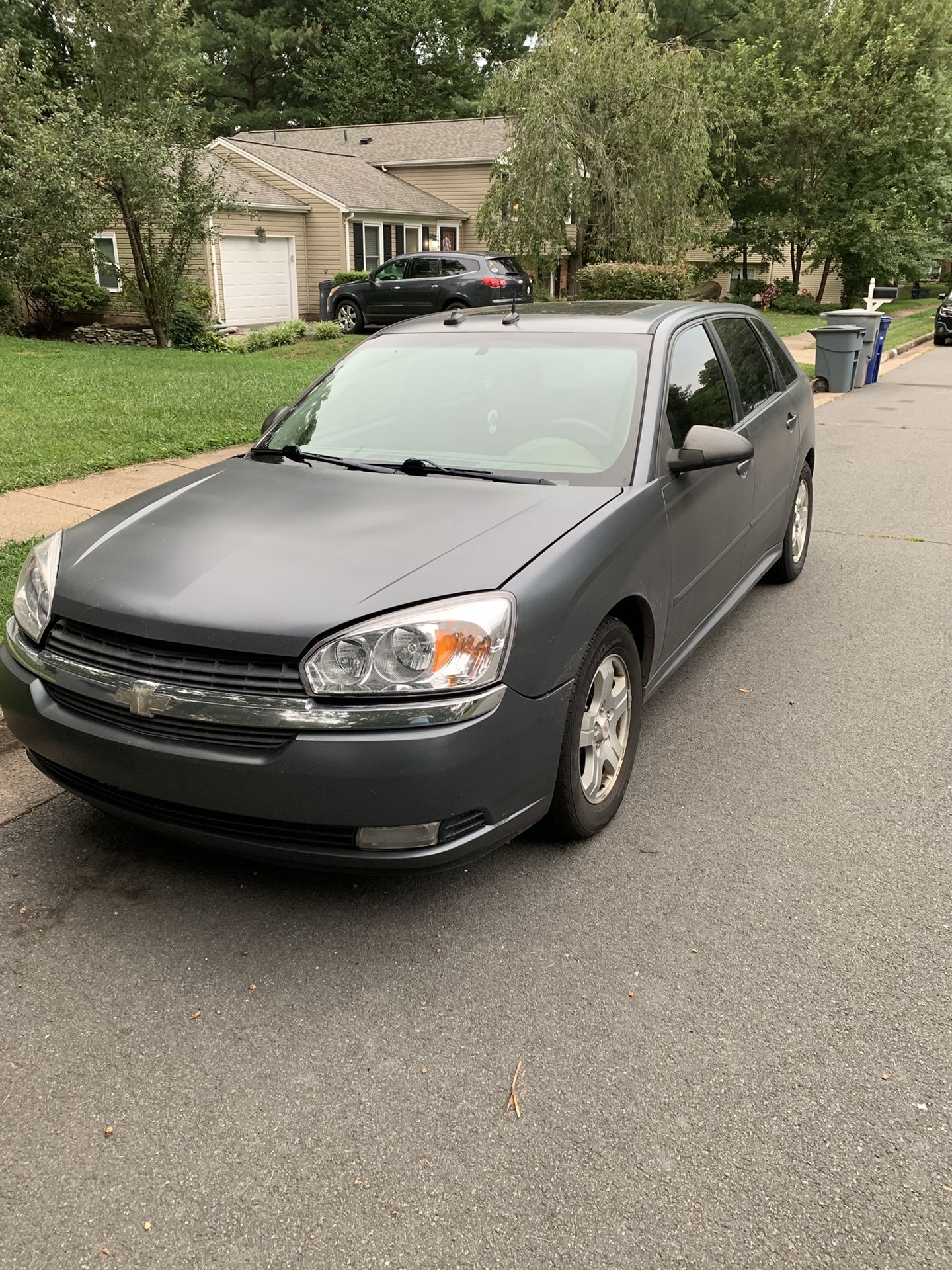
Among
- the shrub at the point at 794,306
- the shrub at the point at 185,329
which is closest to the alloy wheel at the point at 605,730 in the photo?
the shrub at the point at 185,329

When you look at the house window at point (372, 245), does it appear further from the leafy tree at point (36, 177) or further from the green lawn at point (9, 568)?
the green lawn at point (9, 568)

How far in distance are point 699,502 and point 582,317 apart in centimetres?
100

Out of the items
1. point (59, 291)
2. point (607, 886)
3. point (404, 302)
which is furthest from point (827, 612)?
point (59, 291)

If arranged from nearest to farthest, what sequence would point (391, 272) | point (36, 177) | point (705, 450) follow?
point (705, 450)
point (36, 177)
point (391, 272)

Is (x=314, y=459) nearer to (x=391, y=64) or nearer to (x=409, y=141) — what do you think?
(x=409, y=141)

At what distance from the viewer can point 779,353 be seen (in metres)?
5.75

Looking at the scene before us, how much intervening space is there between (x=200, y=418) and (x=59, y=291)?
1283cm

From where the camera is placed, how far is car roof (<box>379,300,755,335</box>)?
4156mm

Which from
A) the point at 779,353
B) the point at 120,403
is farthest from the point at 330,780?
the point at 120,403

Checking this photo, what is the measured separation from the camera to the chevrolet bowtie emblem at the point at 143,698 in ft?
8.81

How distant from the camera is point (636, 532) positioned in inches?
133

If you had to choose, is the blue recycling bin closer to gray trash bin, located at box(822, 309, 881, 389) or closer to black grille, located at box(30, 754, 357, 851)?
gray trash bin, located at box(822, 309, 881, 389)

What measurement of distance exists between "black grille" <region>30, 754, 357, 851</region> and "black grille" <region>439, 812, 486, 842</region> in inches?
9.4

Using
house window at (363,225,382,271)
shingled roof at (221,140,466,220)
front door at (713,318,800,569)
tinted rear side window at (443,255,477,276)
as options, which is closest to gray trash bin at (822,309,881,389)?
tinted rear side window at (443,255,477,276)
